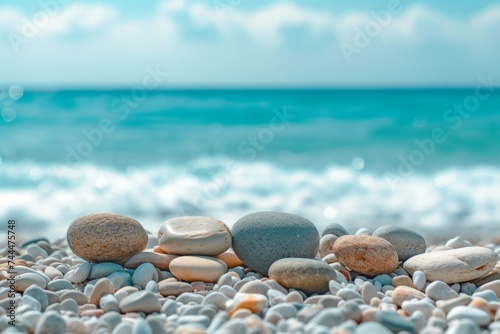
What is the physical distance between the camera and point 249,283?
3070mm

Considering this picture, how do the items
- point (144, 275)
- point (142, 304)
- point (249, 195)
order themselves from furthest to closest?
point (249, 195)
point (144, 275)
point (142, 304)

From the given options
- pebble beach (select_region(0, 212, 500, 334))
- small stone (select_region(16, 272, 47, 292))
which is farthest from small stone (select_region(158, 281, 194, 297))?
small stone (select_region(16, 272, 47, 292))

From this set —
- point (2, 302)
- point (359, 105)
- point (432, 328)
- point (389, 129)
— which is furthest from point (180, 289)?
point (359, 105)

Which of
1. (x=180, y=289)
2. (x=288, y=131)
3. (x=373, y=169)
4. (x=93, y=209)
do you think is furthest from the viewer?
(x=288, y=131)

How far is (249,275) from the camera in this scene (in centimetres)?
351

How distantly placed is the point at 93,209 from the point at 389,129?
38.2 feet

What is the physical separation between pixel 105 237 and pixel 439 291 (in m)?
1.86

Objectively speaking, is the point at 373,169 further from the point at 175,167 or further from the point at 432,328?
the point at 432,328

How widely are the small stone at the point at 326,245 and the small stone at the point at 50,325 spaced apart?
199cm

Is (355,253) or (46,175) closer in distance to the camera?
(355,253)

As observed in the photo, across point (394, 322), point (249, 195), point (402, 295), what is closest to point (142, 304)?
point (394, 322)

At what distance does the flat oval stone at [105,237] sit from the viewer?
3.48 meters

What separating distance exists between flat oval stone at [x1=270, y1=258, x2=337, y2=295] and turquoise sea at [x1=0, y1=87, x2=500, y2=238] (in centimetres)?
363

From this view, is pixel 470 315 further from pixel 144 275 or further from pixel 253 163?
pixel 253 163
